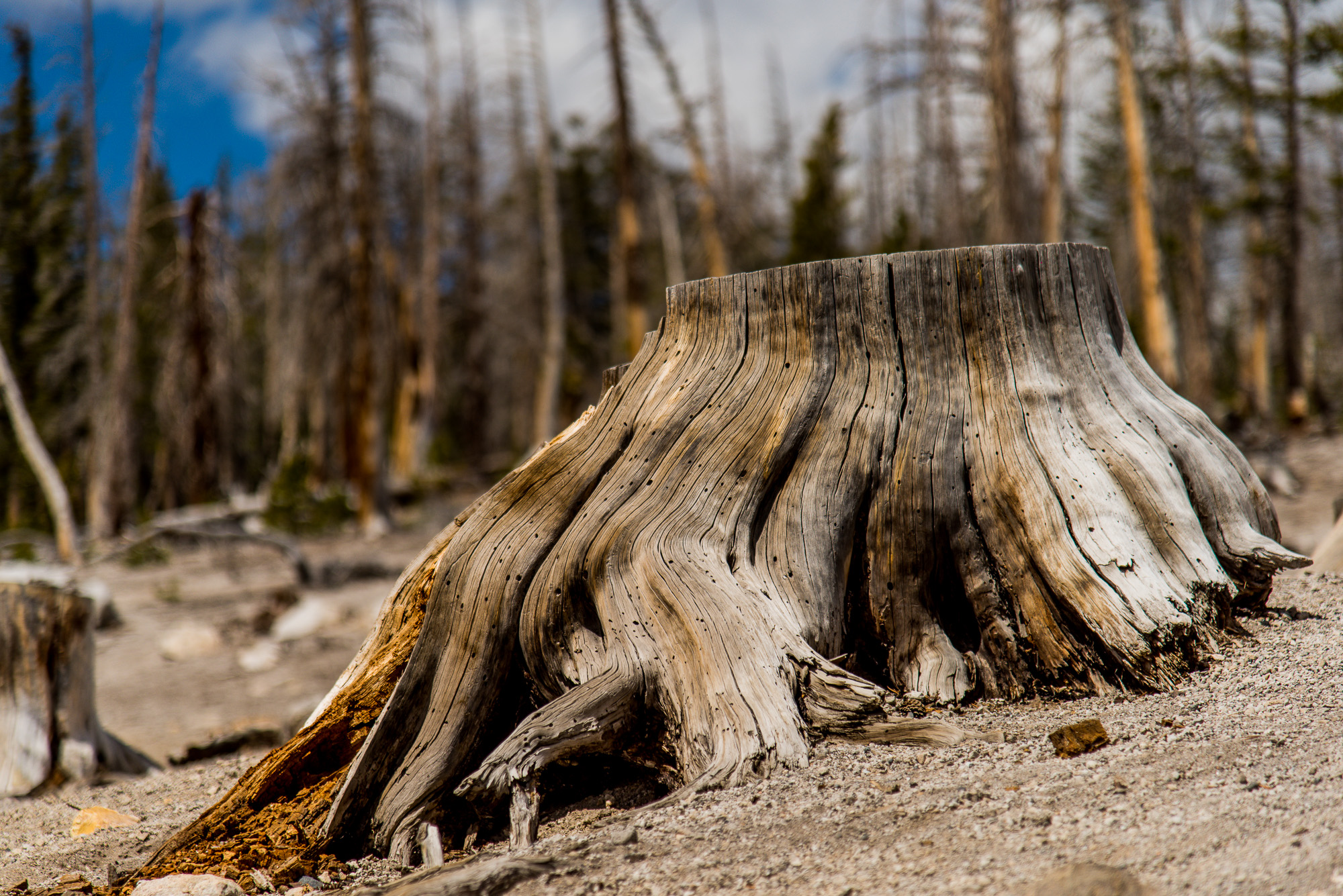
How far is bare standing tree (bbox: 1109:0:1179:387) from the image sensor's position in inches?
474

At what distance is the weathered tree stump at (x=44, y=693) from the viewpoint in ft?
12.4

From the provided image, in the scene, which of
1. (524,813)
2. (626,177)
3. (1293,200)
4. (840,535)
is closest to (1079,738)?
(840,535)

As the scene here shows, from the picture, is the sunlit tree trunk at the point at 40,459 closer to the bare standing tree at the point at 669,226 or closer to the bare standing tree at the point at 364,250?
the bare standing tree at the point at 364,250

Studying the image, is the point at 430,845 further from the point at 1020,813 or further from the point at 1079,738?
the point at 1079,738

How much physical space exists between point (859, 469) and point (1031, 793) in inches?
43.9

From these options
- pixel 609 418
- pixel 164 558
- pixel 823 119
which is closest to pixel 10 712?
pixel 609 418

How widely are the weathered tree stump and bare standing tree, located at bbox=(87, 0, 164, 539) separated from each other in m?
9.47

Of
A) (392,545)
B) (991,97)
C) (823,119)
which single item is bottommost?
(392,545)

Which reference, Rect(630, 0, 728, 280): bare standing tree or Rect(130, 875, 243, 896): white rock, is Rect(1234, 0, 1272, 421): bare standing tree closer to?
Rect(630, 0, 728, 280): bare standing tree

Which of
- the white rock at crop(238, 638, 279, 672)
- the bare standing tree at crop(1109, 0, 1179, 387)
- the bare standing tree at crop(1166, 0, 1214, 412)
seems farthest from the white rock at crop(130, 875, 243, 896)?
the bare standing tree at crop(1166, 0, 1214, 412)

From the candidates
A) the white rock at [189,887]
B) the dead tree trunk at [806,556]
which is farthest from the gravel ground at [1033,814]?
the white rock at [189,887]

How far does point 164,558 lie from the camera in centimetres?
1100

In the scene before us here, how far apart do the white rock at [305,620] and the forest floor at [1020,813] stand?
3.91m

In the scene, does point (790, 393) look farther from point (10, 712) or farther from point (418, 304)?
point (418, 304)
